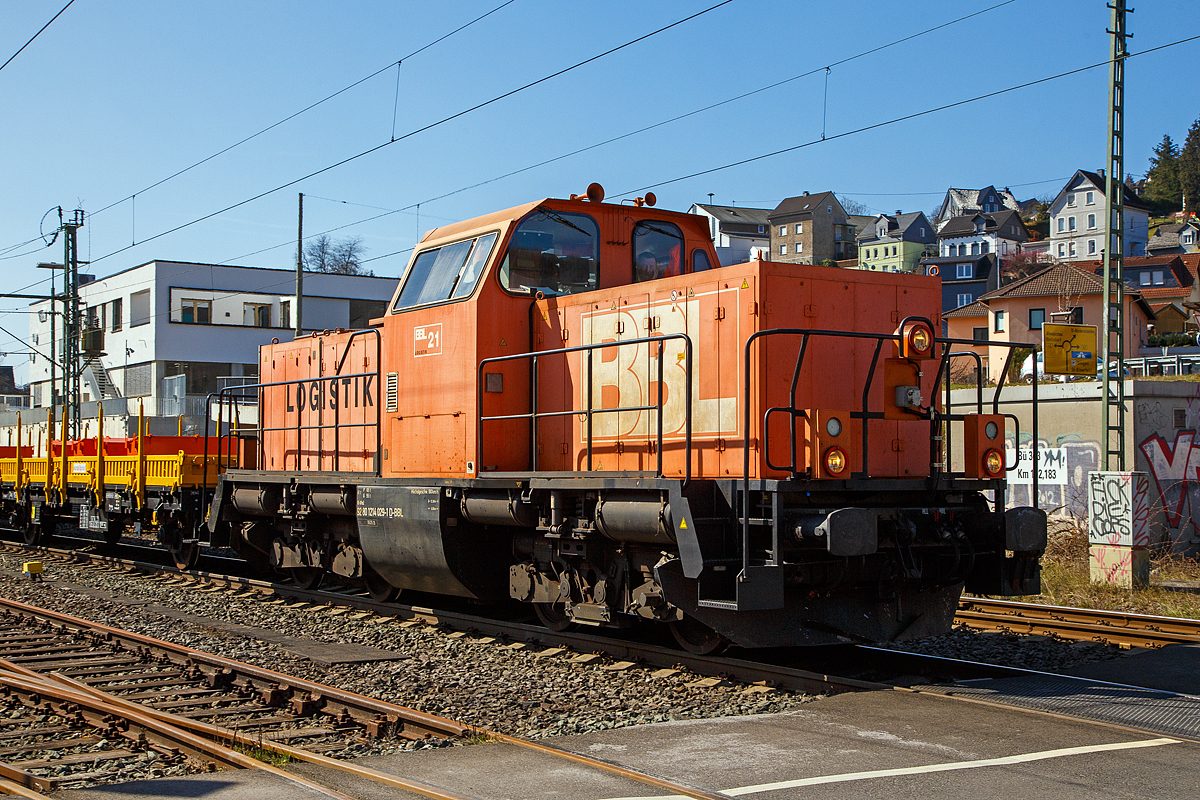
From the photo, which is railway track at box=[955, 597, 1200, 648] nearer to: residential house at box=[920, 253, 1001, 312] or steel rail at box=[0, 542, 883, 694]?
steel rail at box=[0, 542, 883, 694]

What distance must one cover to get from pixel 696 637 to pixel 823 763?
8.61ft

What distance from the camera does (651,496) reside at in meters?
6.98

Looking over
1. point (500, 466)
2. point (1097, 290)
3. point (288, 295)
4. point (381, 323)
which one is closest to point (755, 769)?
point (500, 466)

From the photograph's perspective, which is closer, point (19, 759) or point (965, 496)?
point (19, 759)

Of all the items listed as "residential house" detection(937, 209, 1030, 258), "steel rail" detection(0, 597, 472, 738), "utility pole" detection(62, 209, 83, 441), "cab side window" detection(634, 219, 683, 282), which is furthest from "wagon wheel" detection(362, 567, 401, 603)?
"residential house" detection(937, 209, 1030, 258)

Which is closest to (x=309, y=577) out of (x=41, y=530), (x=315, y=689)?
(x=315, y=689)

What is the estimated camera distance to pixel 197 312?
1801 inches

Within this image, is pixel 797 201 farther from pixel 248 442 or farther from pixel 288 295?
pixel 248 442

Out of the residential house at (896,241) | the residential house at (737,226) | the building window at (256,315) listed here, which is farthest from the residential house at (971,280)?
the building window at (256,315)

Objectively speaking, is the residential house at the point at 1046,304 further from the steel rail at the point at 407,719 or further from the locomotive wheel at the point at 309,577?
the steel rail at the point at 407,719

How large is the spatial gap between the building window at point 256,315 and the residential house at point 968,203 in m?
90.7

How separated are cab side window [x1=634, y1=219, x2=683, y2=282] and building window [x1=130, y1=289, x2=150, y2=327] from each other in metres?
41.0

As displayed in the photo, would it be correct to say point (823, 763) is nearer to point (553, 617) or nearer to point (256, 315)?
point (553, 617)

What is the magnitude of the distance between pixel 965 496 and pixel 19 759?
6.00 metres
